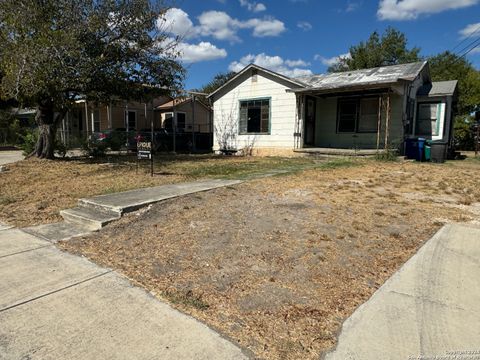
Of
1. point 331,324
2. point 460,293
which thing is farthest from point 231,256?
point 460,293

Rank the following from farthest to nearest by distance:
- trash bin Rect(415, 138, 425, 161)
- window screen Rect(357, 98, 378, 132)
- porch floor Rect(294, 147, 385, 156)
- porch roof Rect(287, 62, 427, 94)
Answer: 1. window screen Rect(357, 98, 378, 132)
2. trash bin Rect(415, 138, 425, 161)
3. porch floor Rect(294, 147, 385, 156)
4. porch roof Rect(287, 62, 427, 94)

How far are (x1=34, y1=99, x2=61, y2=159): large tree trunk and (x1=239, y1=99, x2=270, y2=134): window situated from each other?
8.27m

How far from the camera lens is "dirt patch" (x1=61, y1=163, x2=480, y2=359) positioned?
2.84m

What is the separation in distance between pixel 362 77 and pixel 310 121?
9.40 feet

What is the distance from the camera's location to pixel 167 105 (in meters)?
27.8

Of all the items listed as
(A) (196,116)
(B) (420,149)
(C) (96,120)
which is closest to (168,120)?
(A) (196,116)

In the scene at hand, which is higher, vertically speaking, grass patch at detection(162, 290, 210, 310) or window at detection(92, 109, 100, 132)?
window at detection(92, 109, 100, 132)

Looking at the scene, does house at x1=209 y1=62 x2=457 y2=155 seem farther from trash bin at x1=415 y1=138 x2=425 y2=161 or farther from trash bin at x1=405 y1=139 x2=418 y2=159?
trash bin at x1=415 y1=138 x2=425 y2=161

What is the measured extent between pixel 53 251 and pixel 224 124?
47.8ft

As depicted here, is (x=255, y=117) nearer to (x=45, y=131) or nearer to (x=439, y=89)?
(x=439, y=89)

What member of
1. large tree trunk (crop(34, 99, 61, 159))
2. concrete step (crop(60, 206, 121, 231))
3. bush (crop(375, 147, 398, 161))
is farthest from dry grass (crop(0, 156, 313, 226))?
bush (crop(375, 147, 398, 161))

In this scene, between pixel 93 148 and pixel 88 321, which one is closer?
pixel 88 321

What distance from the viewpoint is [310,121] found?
1650 centimetres

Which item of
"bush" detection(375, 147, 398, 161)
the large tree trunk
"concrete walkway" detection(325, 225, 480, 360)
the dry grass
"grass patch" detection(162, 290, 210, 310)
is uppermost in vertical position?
the large tree trunk
